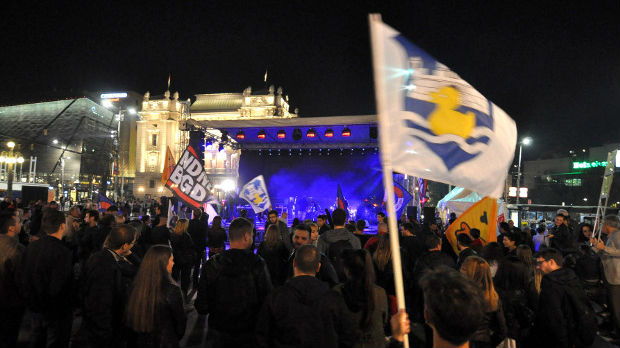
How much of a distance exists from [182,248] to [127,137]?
249 ft

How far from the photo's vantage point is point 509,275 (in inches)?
154

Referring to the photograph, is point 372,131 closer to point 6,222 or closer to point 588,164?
point 6,222

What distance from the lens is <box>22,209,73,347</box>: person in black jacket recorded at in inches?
147

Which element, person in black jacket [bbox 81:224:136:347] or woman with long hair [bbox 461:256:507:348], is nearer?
woman with long hair [bbox 461:256:507:348]

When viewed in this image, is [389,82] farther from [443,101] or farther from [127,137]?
[127,137]

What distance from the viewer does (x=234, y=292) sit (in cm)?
315

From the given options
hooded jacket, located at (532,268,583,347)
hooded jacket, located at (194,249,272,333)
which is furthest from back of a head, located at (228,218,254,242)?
hooded jacket, located at (532,268,583,347)

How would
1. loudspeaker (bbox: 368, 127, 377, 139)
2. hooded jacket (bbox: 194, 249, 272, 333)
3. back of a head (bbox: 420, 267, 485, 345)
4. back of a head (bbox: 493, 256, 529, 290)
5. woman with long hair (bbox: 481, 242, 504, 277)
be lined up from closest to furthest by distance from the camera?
back of a head (bbox: 420, 267, 485, 345)
hooded jacket (bbox: 194, 249, 272, 333)
back of a head (bbox: 493, 256, 529, 290)
woman with long hair (bbox: 481, 242, 504, 277)
loudspeaker (bbox: 368, 127, 377, 139)

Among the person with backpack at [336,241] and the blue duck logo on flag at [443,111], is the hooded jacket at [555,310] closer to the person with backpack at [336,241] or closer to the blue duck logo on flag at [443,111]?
the blue duck logo on flag at [443,111]

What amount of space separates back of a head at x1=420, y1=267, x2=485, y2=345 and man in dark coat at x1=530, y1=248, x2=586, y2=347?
255 cm

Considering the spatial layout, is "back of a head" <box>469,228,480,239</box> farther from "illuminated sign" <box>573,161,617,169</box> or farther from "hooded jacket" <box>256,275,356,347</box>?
"illuminated sign" <box>573,161,617,169</box>

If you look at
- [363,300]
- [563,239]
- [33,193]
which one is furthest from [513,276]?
[33,193]

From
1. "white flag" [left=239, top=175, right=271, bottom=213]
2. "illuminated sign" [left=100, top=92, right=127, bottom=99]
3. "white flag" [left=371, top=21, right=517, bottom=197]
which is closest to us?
"white flag" [left=371, top=21, right=517, bottom=197]

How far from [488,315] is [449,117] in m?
1.77
